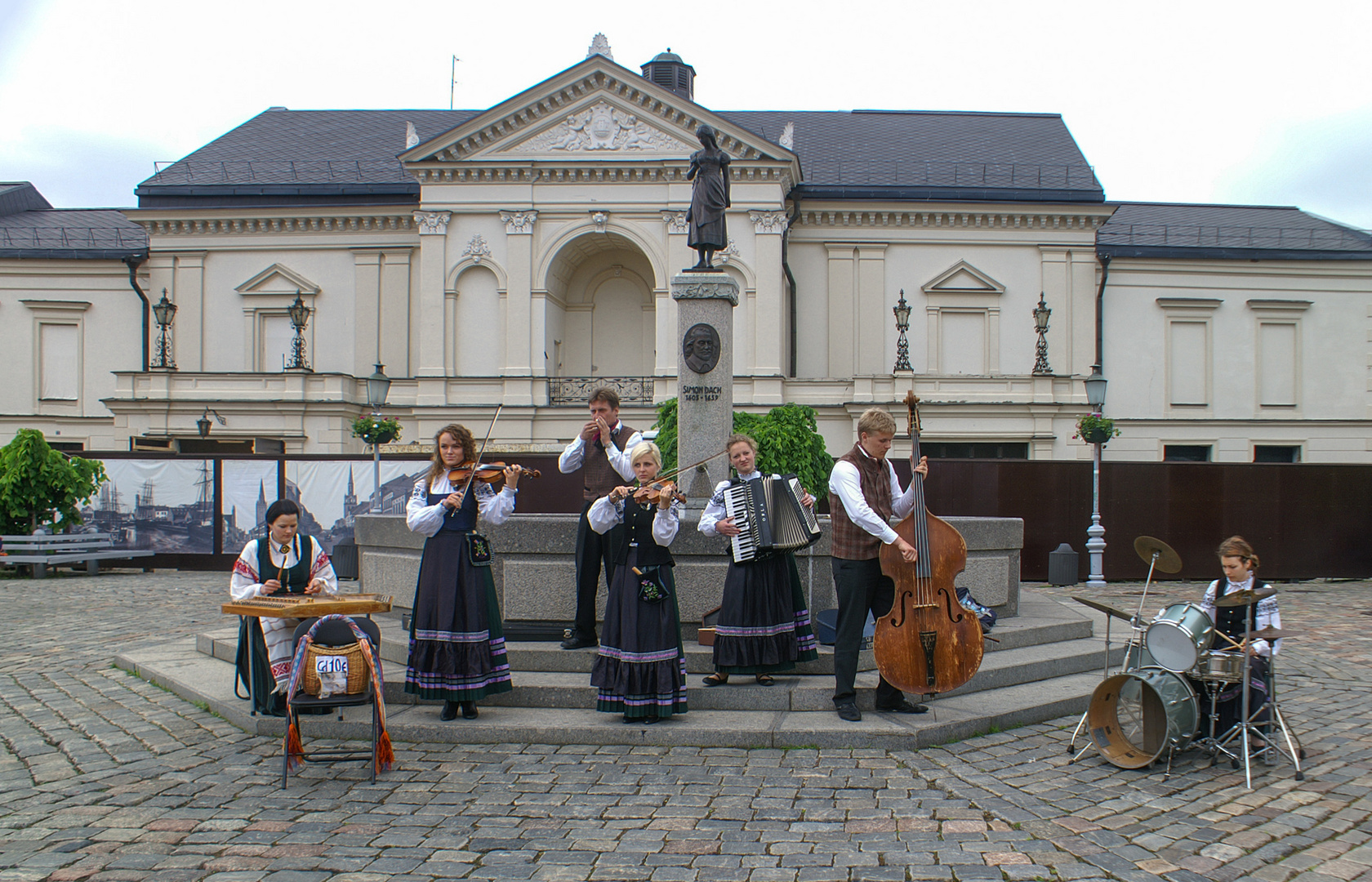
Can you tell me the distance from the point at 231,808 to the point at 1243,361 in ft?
113

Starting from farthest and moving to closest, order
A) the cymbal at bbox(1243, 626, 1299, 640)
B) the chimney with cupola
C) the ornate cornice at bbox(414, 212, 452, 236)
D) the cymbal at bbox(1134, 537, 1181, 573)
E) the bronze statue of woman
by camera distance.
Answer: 1. the chimney with cupola
2. the ornate cornice at bbox(414, 212, 452, 236)
3. the bronze statue of woman
4. the cymbal at bbox(1134, 537, 1181, 573)
5. the cymbal at bbox(1243, 626, 1299, 640)

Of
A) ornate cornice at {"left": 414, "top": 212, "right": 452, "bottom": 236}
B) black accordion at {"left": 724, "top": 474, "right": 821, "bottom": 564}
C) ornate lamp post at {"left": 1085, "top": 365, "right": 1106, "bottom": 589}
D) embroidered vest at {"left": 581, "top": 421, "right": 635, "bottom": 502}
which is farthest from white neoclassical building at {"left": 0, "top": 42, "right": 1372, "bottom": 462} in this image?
black accordion at {"left": 724, "top": 474, "right": 821, "bottom": 564}

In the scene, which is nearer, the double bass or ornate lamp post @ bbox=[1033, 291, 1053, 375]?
the double bass

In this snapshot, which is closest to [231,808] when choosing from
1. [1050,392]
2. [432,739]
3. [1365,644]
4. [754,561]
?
[432,739]

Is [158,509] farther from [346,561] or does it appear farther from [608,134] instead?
[608,134]

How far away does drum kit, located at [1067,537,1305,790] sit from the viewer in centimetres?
553

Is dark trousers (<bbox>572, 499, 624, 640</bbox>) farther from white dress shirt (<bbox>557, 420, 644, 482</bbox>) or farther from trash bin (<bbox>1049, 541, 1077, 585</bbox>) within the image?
trash bin (<bbox>1049, 541, 1077, 585</bbox>)

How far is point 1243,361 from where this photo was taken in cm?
3203

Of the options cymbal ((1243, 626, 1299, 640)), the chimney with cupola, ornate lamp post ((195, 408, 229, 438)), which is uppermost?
the chimney with cupola

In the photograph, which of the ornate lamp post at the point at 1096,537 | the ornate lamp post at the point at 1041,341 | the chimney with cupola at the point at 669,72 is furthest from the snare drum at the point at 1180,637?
the chimney with cupola at the point at 669,72

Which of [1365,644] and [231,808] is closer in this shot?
[231,808]

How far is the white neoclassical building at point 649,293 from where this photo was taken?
2867cm

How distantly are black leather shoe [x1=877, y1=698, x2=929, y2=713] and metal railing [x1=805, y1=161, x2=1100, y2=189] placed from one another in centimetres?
2729

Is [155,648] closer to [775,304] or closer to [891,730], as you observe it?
[891,730]
